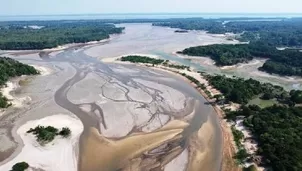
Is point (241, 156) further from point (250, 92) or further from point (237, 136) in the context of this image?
point (250, 92)

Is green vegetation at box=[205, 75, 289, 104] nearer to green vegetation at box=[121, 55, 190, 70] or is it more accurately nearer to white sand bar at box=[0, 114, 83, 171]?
green vegetation at box=[121, 55, 190, 70]

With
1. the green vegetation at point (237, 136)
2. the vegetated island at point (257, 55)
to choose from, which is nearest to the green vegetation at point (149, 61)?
the vegetated island at point (257, 55)

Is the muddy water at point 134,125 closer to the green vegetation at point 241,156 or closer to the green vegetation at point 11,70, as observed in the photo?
the green vegetation at point 241,156

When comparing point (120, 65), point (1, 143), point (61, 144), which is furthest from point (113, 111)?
point (120, 65)

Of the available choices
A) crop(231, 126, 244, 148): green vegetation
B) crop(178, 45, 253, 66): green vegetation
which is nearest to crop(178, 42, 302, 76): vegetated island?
crop(178, 45, 253, 66): green vegetation

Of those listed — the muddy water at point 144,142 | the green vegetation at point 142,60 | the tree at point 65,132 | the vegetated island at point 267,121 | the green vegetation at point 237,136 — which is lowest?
the green vegetation at point 142,60

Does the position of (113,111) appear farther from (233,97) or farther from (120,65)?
(120,65)

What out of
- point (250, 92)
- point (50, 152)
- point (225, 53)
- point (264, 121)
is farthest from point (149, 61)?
point (50, 152)
